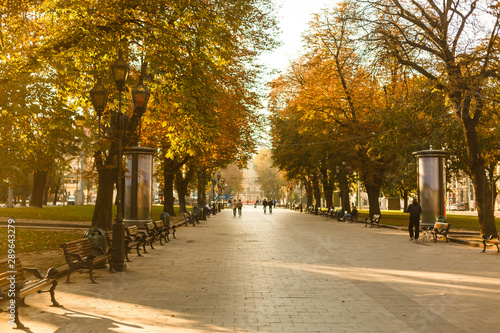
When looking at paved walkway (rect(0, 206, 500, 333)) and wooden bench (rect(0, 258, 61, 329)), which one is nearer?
wooden bench (rect(0, 258, 61, 329))

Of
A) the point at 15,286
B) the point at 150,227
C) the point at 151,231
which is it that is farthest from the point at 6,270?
the point at 150,227

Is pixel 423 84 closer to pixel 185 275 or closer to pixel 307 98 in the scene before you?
pixel 185 275

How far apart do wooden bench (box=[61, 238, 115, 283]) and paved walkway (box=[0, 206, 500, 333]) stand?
0.33m

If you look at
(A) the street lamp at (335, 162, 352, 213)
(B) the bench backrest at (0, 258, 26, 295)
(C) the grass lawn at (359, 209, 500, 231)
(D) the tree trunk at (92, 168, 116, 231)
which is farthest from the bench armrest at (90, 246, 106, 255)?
(A) the street lamp at (335, 162, 352, 213)

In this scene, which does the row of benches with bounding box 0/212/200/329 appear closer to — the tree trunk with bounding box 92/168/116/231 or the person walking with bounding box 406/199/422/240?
the tree trunk with bounding box 92/168/116/231

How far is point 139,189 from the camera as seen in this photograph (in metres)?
24.9

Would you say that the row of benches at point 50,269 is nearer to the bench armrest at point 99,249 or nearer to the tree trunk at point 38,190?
the bench armrest at point 99,249

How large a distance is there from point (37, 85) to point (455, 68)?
14552 millimetres

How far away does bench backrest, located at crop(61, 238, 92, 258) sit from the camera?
1066 centimetres

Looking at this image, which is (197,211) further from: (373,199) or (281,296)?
(281,296)

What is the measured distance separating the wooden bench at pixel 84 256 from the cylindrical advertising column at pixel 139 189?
480 inches

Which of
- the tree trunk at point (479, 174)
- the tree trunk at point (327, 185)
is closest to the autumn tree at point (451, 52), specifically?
the tree trunk at point (479, 174)

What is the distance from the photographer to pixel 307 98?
131ft

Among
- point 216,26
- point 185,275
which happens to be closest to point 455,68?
point 216,26
